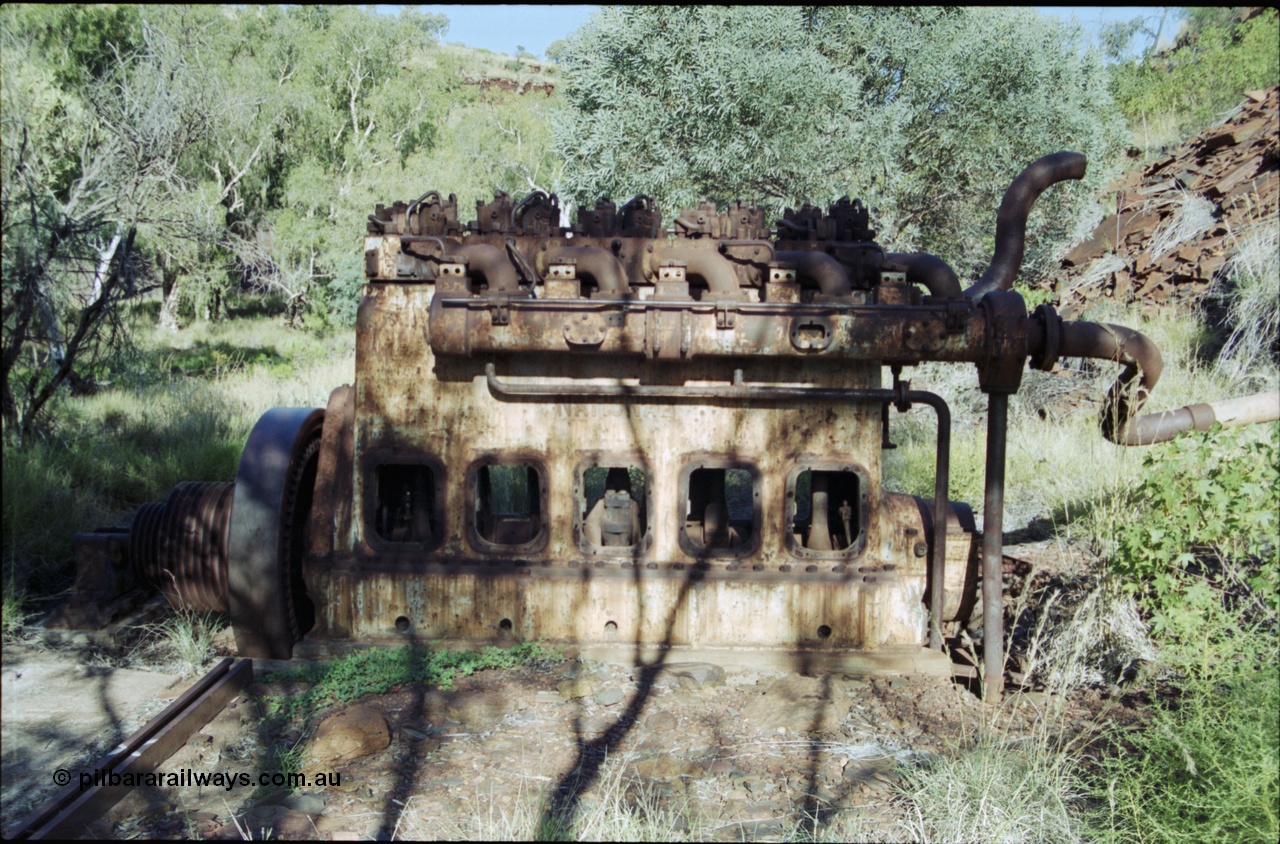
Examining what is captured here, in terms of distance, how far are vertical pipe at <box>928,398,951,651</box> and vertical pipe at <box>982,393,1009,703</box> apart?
210 mm

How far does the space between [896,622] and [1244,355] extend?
694cm

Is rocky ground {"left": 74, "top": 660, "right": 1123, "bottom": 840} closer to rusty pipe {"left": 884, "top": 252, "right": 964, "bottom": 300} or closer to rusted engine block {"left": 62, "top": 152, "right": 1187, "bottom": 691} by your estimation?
rusted engine block {"left": 62, "top": 152, "right": 1187, "bottom": 691}

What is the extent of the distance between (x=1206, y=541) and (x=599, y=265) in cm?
334

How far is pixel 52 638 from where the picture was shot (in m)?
5.77

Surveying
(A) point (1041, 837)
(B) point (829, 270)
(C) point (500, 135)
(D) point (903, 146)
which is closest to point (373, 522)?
(B) point (829, 270)

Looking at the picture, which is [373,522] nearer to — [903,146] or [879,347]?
[879,347]

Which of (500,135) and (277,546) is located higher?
(500,135)

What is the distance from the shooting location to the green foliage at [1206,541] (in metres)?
4.59

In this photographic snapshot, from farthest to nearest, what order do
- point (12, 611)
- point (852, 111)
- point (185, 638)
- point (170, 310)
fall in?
point (170, 310), point (852, 111), point (12, 611), point (185, 638)

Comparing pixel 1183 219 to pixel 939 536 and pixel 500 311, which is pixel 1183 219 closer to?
pixel 939 536

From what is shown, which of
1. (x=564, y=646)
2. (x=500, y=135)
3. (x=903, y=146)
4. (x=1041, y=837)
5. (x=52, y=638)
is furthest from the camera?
(x=500, y=135)

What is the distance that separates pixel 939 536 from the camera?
5.28 meters

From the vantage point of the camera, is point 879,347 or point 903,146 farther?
point 903,146

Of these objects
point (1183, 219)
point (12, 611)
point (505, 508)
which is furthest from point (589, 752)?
point (1183, 219)
